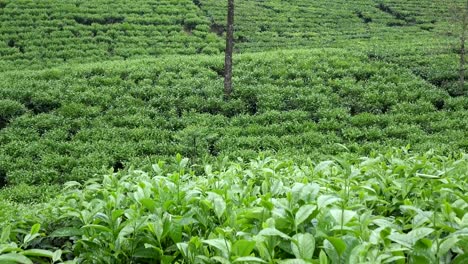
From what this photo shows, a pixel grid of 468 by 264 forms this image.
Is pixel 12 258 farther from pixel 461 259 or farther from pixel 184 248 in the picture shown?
pixel 461 259

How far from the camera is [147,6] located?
2688cm

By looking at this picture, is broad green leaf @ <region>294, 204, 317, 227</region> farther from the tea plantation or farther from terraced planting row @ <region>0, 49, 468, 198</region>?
terraced planting row @ <region>0, 49, 468, 198</region>

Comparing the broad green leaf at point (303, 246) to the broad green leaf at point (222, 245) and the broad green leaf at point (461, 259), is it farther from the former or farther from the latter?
the broad green leaf at point (461, 259)

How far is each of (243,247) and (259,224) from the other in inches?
18.0

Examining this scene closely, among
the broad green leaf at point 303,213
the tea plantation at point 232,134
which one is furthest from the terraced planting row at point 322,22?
the broad green leaf at point 303,213

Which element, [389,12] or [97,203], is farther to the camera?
[389,12]

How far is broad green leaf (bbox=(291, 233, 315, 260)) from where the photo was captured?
1948 mm

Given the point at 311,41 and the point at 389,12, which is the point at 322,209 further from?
the point at 389,12

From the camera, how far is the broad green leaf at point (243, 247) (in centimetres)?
196

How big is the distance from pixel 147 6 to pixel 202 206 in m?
26.2

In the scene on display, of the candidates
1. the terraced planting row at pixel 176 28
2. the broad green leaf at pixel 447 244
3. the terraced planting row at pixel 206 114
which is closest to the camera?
the broad green leaf at pixel 447 244

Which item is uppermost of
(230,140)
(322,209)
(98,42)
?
(322,209)

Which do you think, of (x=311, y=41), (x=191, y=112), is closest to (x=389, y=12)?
(x=311, y=41)

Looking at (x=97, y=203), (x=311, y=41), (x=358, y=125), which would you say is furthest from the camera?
(x=311, y=41)
